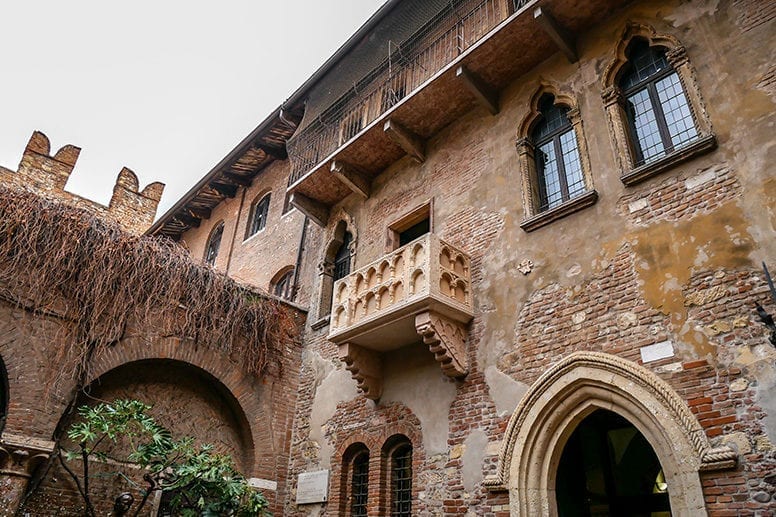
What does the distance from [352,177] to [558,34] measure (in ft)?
14.8

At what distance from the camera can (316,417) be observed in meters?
9.61

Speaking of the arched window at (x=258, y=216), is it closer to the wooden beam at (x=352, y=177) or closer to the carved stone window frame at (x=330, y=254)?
the carved stone window frame at (x=330, y=254)

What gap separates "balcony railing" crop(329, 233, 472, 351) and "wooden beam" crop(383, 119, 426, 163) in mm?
2565

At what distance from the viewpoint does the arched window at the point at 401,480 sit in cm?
764

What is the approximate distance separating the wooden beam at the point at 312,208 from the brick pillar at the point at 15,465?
607 cm

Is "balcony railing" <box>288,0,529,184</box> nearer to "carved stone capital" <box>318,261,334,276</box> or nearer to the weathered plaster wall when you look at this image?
the weathered plaster wall

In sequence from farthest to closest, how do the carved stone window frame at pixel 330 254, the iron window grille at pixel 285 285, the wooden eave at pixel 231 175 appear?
the wooden eave at pixel 231 175 < the iron window grille at pixel 285 285 < the carved stone window frame at pixel 330 254

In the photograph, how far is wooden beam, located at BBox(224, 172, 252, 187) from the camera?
16.1m

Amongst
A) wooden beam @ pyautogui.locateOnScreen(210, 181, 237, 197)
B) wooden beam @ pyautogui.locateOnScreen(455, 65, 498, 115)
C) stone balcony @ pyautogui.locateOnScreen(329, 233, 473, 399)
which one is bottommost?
stone balcony @ pyautogui.locateOnScreen(329, 233, 473, 399)

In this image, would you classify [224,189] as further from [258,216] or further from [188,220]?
[188,220]

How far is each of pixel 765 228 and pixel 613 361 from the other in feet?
6.28

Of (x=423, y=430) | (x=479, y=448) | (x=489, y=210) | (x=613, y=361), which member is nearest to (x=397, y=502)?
(x=423, y=430)

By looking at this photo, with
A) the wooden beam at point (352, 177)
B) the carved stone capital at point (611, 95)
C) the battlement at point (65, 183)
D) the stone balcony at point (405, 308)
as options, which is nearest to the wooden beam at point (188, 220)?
the battlement at point (65, 183)

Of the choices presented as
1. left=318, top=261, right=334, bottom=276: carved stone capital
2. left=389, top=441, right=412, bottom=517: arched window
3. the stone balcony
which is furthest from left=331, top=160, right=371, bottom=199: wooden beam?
left=389, top=441, right=412, bottom=517: arched window
